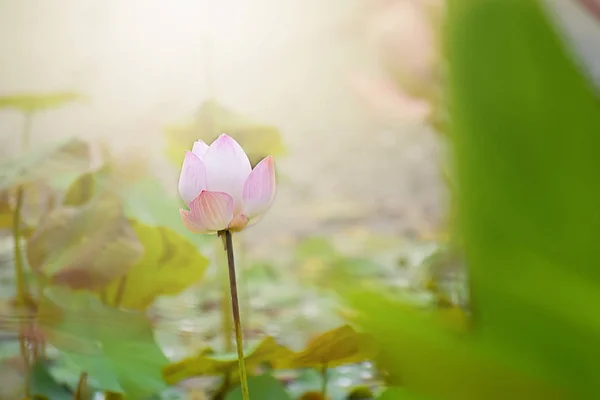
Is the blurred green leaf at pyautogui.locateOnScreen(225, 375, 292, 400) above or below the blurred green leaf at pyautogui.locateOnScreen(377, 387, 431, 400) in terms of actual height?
above

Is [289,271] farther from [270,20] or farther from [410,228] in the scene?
[270,20]

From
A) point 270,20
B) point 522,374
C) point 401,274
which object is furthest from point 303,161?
point 522,374

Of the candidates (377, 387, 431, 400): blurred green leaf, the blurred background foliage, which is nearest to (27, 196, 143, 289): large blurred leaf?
the blurred background foliage

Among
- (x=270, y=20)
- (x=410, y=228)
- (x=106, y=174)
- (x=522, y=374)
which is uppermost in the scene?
(x=270, y=20)

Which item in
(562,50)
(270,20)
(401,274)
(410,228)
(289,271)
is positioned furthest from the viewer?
(270,20)

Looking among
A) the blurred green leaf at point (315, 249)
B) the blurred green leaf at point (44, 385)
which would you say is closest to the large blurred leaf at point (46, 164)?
the blurred green leaf at point (44, 385)

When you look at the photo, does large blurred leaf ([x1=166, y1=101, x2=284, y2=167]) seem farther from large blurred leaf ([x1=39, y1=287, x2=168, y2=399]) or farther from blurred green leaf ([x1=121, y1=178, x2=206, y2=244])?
large blurred leaf ([x1=39, y1=287, x2=168, y2=399])

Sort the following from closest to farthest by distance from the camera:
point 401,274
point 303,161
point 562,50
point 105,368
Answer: point 562,50
point 105,368
point 401,274
point 303,161

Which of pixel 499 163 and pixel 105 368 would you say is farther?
pixel 105 368
